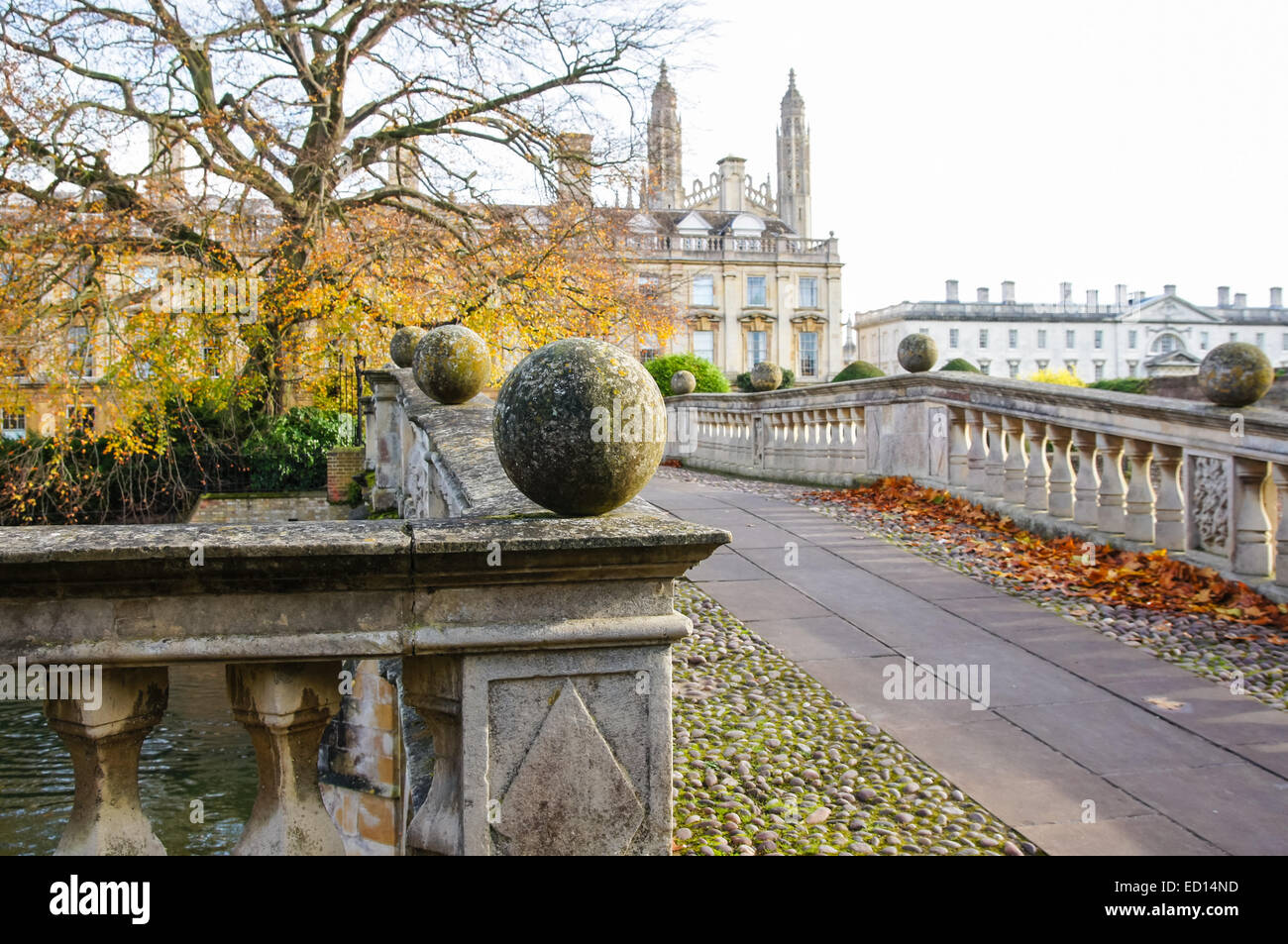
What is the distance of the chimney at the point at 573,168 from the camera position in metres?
16.5

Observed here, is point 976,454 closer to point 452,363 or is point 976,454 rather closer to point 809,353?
point 452,363

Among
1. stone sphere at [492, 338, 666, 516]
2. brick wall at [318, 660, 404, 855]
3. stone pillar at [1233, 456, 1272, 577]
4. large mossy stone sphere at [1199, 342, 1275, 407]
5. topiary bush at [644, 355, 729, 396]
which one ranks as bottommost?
brick wall at [318, 660, 404, 855]

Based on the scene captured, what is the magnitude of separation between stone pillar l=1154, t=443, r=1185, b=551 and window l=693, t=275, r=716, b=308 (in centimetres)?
5272

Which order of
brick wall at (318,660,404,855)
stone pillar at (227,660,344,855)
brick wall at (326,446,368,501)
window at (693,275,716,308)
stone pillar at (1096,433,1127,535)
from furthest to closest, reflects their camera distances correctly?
window at (693,275,716,308)
brick wall at (326,446,368,501)
stone pillar at (1096,433,1127,535)
brick wall at (318,660,404,855)
stone pillar at (227,660,344,855)

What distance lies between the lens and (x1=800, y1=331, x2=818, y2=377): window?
60.1m

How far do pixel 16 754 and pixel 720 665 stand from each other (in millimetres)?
7289

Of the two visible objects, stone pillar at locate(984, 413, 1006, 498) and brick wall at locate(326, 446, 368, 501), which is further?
brick wall at locate(326, 446, 368, 501)

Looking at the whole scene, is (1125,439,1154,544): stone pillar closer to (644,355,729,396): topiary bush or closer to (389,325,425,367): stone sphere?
(389,325,425,367): stone sphere

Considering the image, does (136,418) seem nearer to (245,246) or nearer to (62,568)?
(245,246)

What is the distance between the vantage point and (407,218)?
57.1ft

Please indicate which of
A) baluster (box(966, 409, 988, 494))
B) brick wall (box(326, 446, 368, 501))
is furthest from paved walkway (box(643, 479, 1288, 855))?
brick wall (box(326, 446, 368, 501))

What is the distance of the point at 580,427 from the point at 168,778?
735cm
